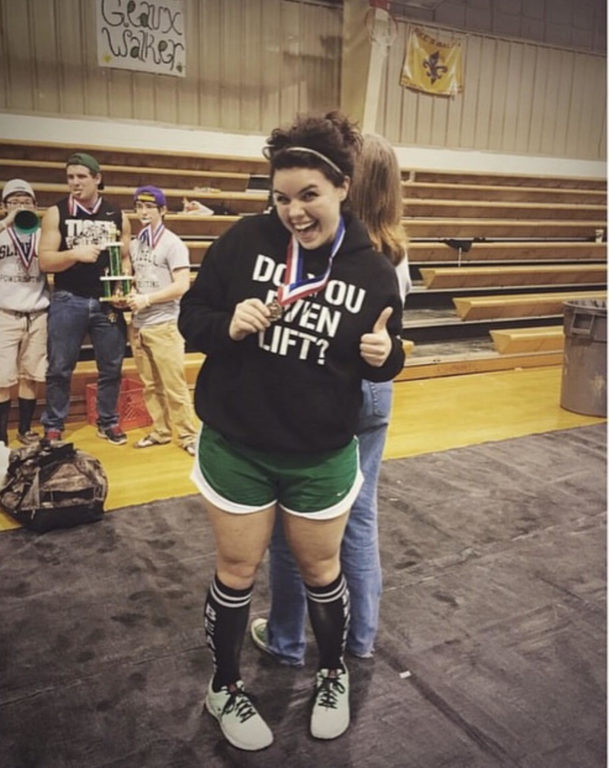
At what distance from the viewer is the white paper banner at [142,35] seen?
5.96 meters

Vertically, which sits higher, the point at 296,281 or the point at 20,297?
the point at 296,281

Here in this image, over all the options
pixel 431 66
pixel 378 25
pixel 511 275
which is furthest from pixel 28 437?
pixel 431 66

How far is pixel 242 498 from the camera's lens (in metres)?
1.44

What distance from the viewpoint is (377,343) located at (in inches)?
54.1

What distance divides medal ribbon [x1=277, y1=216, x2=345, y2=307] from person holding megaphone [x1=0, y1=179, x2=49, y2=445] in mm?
2495

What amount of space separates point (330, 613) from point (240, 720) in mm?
335

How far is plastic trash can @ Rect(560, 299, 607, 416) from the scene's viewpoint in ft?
14.6

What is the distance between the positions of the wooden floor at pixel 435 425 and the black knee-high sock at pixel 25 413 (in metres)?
0.11

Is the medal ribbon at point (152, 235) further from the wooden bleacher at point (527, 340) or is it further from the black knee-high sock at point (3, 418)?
the wooden bleacher at point (527, 340)

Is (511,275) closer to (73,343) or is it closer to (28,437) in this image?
(73,343)

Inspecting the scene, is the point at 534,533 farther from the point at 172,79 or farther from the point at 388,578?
the point at 172,79

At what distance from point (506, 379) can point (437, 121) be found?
3.50 meters

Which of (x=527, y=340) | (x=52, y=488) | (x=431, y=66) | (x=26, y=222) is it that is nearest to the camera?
(x=52, y=488)

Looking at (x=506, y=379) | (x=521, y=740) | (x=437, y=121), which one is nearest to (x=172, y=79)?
(x=437, y=121)
